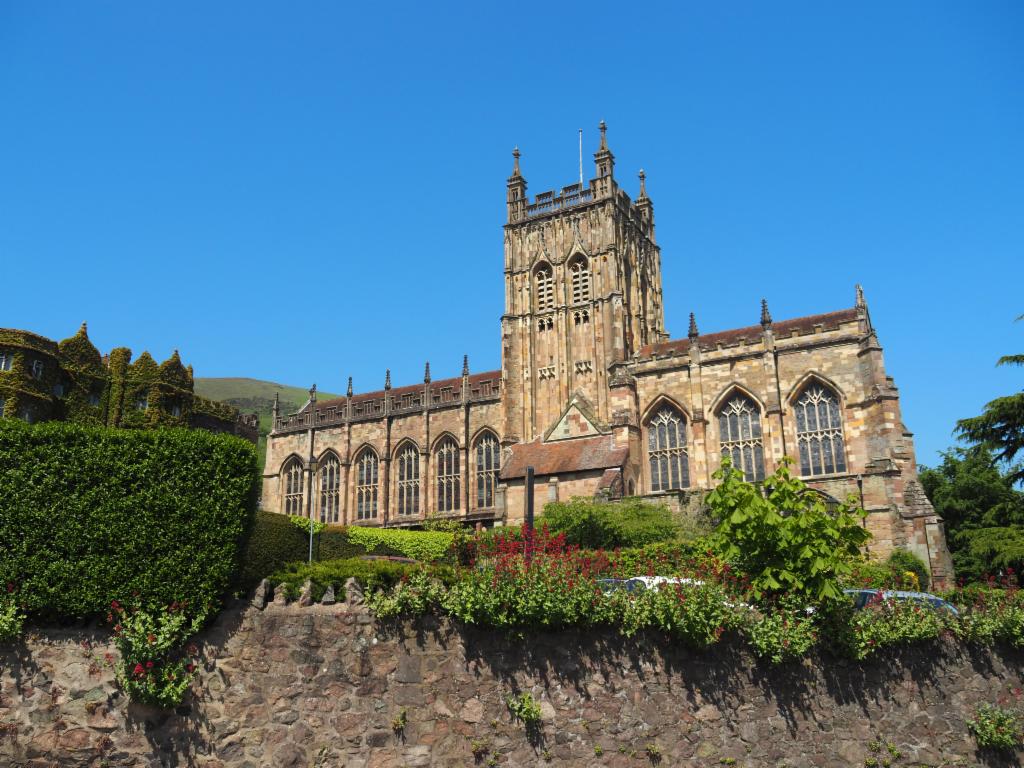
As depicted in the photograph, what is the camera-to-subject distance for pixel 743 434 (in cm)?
4103

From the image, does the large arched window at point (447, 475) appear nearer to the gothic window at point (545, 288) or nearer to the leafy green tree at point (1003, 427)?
the gothic window at point (545, 288)

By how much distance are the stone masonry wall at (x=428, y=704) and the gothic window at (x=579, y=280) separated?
34481mm

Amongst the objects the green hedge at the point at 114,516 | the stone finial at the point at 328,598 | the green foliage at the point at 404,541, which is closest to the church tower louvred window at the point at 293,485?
the green foliage at the point at 404,541

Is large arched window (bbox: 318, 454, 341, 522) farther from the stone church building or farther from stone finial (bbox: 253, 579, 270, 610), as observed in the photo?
stone finial (bbox: 253, 579, 270, 610)

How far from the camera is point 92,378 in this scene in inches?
1644

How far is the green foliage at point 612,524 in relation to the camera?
31.9 m

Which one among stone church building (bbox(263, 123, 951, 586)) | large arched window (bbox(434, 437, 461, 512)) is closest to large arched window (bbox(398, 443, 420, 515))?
stone church building (bbox(263, 123, 951, 586))

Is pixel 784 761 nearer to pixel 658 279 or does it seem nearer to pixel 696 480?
pixel 696 480

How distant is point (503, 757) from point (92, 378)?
35.2m

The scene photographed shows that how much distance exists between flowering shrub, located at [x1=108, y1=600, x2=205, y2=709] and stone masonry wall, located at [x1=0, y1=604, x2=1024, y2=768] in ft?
1.03

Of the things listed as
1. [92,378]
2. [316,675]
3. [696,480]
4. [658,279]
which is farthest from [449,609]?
Answer: [658,279]

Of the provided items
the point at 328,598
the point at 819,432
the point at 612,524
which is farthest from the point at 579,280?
the point at 328,598

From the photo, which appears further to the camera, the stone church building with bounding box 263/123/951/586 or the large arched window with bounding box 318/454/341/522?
the large arched window with bounding box 318/454/341/522

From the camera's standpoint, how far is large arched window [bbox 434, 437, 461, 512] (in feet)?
171
